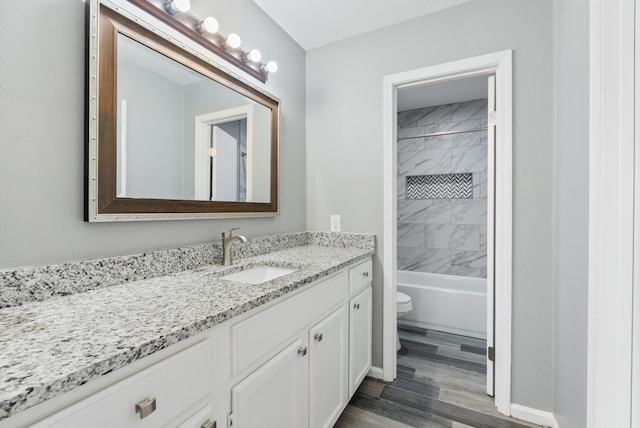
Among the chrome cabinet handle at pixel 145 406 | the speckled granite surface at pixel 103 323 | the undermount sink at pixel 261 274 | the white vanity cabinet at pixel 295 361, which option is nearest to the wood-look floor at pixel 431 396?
the white vanity cabinet at pixel 295 361

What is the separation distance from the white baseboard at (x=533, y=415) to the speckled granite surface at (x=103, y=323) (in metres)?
1.42

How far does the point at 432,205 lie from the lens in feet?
11.2

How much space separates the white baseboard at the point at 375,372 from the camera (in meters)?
1.92

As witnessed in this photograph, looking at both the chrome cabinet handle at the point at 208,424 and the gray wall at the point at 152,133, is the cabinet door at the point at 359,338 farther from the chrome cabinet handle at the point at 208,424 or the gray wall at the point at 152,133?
the gray wall at the point at 152,133

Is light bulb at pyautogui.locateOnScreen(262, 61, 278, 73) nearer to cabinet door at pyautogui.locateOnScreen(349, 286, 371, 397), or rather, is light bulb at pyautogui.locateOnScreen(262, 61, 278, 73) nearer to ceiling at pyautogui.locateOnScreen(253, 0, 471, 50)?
ceiling at pyautogui.locateOnScreen(253, 0, 471, 50)

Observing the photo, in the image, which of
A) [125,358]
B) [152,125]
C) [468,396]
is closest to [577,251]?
[468,396]

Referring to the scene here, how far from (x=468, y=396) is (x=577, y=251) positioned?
1182 millimetres

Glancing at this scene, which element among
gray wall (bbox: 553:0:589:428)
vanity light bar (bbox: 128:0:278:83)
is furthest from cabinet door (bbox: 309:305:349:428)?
vanity light bar (bbox: 128:0:278:83)

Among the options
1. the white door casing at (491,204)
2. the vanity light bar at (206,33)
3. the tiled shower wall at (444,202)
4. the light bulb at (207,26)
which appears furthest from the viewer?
the tiled shower wall at (444,202)

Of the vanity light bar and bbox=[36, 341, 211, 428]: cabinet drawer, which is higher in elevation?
the vanity light bar

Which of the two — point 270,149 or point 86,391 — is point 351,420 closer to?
point 86,391

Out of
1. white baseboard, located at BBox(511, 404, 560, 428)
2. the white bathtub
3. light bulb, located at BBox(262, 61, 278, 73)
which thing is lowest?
white baseboard, located at BBox(511, 404, 560, 428)

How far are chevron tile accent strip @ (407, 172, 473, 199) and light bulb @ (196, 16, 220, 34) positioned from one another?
2763mm

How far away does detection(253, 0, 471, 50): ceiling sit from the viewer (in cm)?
171
